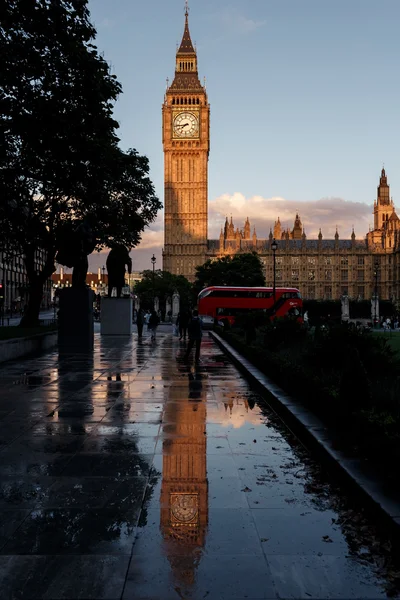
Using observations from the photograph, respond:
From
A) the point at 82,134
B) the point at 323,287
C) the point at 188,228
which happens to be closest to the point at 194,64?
the point at 188,228

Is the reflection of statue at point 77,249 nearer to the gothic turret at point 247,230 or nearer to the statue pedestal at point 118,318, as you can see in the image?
the statue pedestal at point 118,318

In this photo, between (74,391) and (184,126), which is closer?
(74,391)

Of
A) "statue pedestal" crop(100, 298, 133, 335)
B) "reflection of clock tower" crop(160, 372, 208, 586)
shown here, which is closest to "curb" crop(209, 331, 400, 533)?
"reflection of clock tower" crop(160, 372, 208, 586)

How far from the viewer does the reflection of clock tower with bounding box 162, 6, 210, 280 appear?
133500 mm

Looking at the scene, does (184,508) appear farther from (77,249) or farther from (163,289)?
(163,289)

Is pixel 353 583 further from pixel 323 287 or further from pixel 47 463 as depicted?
pixel 323 287

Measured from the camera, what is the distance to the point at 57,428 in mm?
8555

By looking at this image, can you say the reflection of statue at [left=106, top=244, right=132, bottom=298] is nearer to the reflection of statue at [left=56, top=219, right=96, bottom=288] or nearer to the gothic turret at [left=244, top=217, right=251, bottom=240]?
the reflection of statue at [left=56, top=219, right=96, bottom=288]

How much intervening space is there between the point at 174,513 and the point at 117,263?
2981 centimetres

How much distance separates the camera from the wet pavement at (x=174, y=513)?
3854mm

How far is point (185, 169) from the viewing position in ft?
442

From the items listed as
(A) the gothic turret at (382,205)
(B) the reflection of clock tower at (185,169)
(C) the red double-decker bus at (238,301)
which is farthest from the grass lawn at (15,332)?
(A) the gothic turret at (382,205)

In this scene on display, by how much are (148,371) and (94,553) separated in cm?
1192

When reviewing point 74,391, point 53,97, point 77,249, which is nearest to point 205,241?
point 77,249
